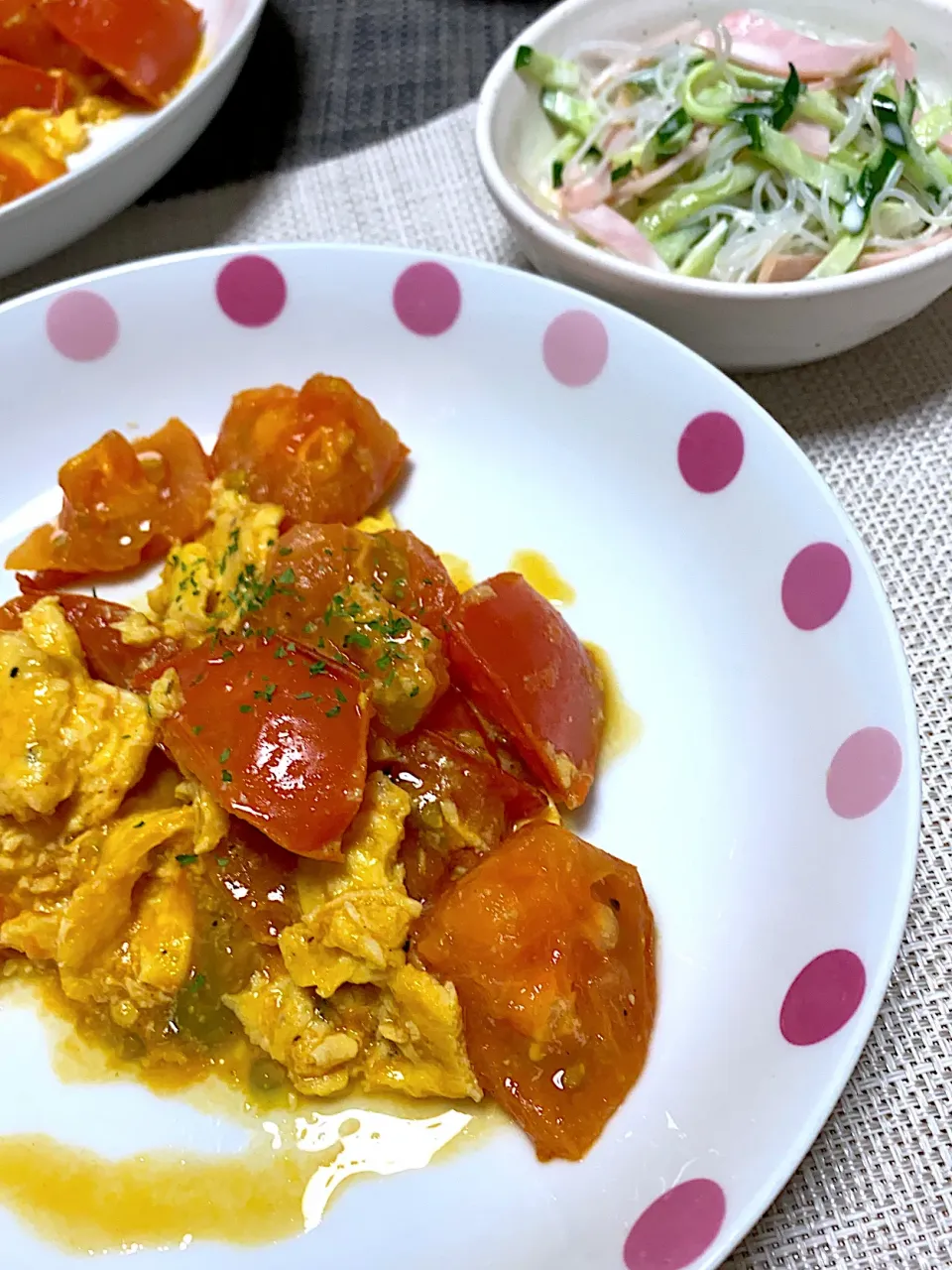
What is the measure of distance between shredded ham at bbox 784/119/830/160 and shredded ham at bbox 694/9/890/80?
4.5 inches

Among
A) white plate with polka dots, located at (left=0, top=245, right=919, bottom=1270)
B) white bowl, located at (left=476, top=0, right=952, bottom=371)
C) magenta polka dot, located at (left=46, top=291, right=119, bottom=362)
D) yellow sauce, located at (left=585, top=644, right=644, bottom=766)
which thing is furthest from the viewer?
magenta polka dot, located at (left=46, top=291, right=119, bottom=362)

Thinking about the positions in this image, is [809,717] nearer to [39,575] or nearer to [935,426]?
[935,426]


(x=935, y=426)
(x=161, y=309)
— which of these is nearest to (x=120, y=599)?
(x=161, y=309)

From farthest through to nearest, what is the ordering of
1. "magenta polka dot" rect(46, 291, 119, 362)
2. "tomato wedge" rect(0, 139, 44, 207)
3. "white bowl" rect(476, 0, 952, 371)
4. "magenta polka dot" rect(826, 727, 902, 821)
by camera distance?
"tomato wedge" rect(0, 139, 44, 207), "magenta polka dot" rect(46, 291, 119, 362), "white bowl" rect(476, 0, 952, 371), "magenta polka dot" rect(826, 727, 902, 821)

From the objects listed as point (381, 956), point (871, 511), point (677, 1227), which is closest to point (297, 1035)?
point (381, 956)

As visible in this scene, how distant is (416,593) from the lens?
1.63 meters

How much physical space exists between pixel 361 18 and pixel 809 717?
7.98 feet

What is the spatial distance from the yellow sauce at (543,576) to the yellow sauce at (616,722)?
13 cm

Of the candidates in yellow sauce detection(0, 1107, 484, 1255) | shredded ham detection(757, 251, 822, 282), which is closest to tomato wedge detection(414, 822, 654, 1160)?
yellow sauce detection(0, 1107, 484, 1255)

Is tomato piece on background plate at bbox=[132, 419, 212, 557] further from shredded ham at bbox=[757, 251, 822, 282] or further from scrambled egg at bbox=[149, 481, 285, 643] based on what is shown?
shredded ham at bbox=[757, 251, 822, 282]

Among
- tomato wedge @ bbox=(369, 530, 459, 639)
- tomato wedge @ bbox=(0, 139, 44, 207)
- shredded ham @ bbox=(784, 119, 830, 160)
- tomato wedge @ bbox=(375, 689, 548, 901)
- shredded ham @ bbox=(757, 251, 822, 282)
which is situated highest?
shredded ham @ bbox=(784, 119, 830, 160)

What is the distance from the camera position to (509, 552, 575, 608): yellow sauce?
1764 mm

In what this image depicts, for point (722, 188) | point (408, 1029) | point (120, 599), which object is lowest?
point (408, 1029)

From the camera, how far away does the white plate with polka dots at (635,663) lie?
1193 millimetres
